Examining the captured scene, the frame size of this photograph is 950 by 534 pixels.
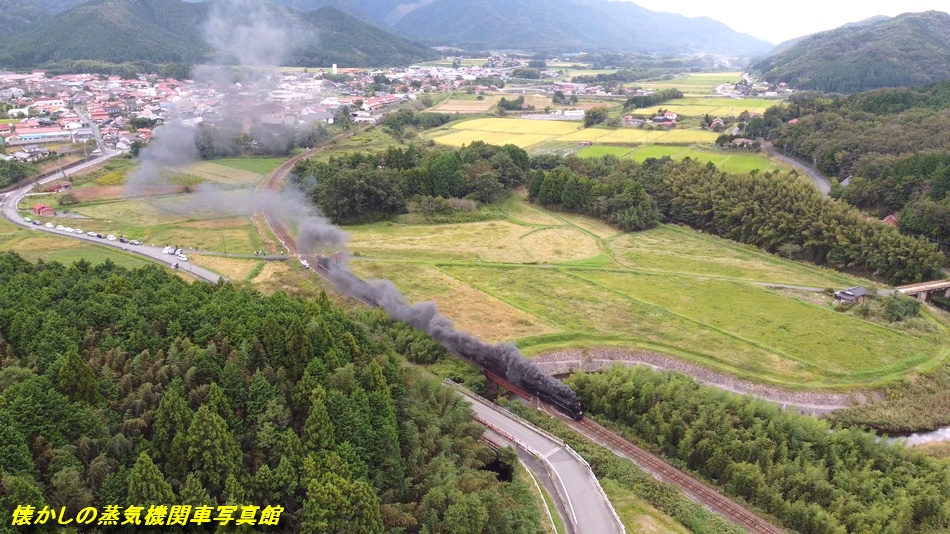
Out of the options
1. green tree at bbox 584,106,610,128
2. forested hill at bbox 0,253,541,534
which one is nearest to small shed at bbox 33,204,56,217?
forested hill at bbox 0,253,541,534

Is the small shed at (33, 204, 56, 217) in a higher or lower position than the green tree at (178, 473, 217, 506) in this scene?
lower

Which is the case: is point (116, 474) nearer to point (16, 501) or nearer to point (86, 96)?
point (16, 501)

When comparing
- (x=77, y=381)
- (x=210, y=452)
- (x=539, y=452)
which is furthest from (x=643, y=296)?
(x=77, y=381)

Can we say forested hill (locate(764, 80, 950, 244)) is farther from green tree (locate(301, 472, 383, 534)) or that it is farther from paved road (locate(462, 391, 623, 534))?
green tree (locate(301, 472, 383, 534))

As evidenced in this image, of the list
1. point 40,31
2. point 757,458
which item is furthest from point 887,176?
point 40,31

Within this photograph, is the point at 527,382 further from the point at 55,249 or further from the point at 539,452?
the point at 55,249
